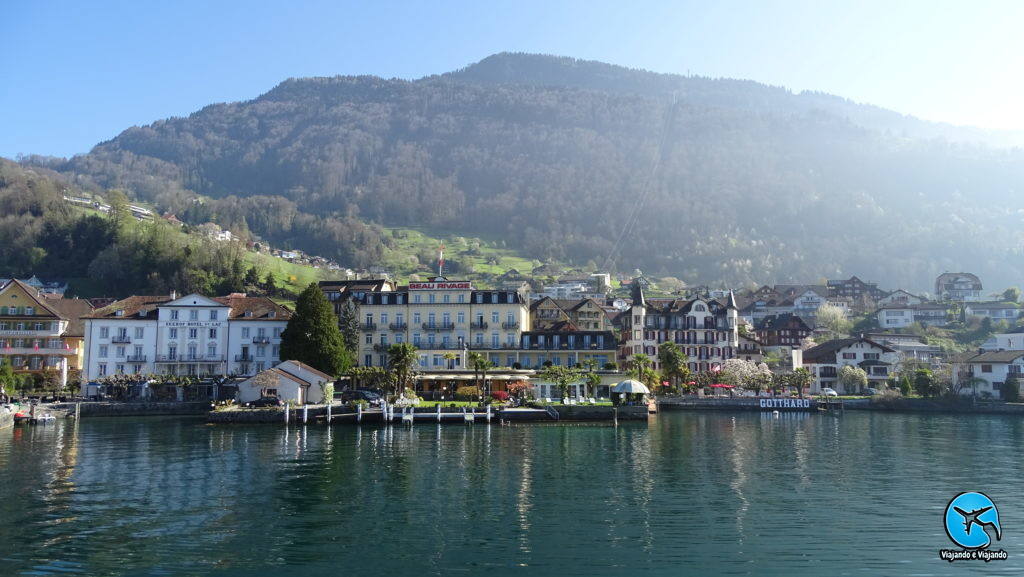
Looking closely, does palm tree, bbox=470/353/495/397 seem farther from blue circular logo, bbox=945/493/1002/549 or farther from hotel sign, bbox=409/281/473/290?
blue circular logo, bbox=945/493/1002/549

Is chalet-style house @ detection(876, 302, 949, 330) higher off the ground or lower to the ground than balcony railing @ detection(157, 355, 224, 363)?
higher

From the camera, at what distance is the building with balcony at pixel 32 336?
79812 millimetres

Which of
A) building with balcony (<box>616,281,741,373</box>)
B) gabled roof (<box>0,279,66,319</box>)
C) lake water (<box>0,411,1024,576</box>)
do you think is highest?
gabled roof (<box>0,279,66,319</box>)

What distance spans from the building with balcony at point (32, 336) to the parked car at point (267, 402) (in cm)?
3086

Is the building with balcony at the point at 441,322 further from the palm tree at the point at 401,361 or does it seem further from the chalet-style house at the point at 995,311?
the chalet-style house at the point at 995,311

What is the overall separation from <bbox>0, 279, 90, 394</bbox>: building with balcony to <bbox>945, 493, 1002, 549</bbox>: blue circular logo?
83.2 meters

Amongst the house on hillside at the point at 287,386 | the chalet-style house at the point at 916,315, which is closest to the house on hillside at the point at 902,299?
the chalet-style house at the point at 916,315

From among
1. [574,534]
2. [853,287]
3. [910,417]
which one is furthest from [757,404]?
[853,287]

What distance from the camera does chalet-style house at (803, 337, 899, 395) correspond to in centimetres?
9475

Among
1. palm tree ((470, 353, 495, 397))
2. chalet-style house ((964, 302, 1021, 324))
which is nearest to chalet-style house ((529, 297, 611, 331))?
palm tree ((470, 353, 495, 397))

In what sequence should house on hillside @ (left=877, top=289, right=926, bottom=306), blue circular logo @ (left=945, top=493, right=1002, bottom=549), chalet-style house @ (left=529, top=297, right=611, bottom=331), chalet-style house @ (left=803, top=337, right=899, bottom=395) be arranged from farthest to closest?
house on hillside @ (left=877, top=289, right=926, bottom=306) < chalet-style house @ (left=803, top=337, right=899, bottom=395) < chalet-style house @ (left=529, top=297, right=611, bottom=331) < blue circular logo @ (left=945, top=493, right=1002, bottom=549)

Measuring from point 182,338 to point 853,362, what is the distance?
79.6 metres

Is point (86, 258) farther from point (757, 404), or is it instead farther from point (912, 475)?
point (912, 475)

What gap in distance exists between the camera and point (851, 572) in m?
19.7
